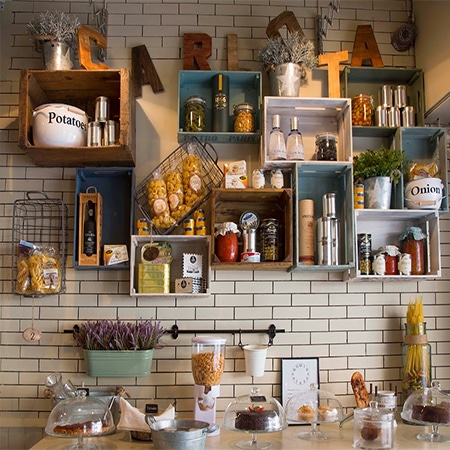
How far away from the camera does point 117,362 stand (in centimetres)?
332

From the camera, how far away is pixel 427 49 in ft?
12.1

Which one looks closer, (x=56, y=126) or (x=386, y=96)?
(x=56, y=126)

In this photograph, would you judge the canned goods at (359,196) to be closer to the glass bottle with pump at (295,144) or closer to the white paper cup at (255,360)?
the glass bottle with pump at (295,144)

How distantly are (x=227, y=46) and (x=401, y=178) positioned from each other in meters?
1.28

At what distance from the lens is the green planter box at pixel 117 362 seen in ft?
10.9

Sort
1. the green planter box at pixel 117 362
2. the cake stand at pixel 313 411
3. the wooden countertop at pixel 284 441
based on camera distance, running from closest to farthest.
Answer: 1. the wooden countertop at pixel 284 441
2. the cake stand at pixel 313 411
3. the green planter box at pixel 117 362

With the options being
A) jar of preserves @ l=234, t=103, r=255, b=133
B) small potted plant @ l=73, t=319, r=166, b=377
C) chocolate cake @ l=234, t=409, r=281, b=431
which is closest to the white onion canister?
jar of preserves @ l=234, t=103, r=255, b=133

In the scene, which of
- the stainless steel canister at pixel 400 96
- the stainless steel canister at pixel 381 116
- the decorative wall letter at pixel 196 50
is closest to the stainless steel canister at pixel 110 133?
the decorative wall letter at pixel 196 50

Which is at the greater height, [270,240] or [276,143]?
[276,143]

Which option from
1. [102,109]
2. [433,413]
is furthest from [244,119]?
[433,413]

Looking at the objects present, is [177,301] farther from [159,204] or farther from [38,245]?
[38,245]

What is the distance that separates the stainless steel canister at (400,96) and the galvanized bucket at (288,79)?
0.59m

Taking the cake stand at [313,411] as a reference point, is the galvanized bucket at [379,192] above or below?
above

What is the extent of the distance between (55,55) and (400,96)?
1.97 m
